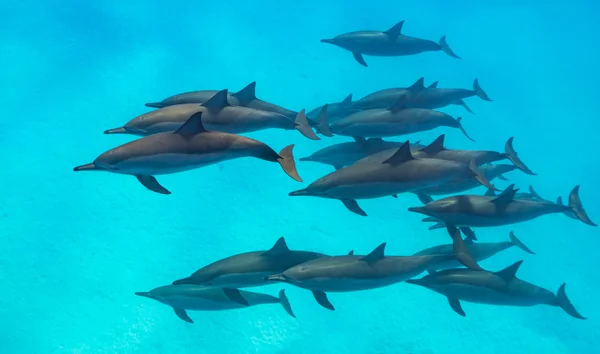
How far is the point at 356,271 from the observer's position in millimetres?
3791

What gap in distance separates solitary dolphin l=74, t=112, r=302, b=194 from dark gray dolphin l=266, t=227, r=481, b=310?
956 millimetres

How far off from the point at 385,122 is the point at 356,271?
1.73 m

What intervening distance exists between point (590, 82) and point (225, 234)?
759 inches

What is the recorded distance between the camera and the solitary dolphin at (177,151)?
3.33 metres

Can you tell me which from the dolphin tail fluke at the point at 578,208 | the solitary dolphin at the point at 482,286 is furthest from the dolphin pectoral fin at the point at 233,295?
the dolphin tail fluke at the point at 578,208

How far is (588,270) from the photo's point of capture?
1154cm

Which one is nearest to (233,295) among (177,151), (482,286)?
(177,151)

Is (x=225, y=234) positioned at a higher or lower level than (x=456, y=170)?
lower

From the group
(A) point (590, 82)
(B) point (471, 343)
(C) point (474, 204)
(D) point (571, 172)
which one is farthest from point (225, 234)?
(A) point (590, 82)

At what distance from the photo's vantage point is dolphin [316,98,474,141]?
194 inches

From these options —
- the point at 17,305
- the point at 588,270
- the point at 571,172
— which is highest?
the point at 17,305

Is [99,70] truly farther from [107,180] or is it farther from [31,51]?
[107,180]

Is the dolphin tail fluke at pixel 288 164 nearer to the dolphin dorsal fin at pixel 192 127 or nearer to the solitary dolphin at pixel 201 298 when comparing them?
the dolphin dorsal fin at pixel 192 127

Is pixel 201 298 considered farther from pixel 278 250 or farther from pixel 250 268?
pixel 278 250
